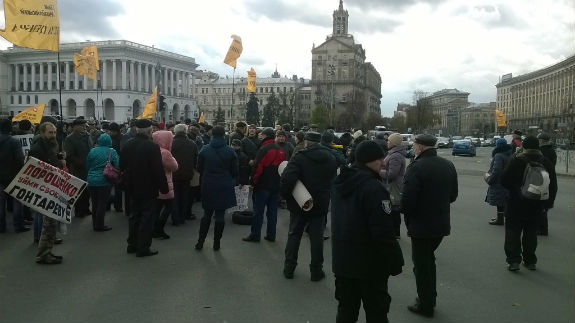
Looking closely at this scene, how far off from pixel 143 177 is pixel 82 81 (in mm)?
127785

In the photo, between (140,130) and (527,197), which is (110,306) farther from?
(527,197)

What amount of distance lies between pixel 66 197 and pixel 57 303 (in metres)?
2.18

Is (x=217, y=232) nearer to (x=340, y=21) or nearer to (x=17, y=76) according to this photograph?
(x=340, y=21)

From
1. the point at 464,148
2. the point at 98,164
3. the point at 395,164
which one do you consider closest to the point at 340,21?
the point at 464,148

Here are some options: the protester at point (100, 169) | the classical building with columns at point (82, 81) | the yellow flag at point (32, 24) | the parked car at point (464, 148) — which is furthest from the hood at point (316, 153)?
the classical building with columns at point (82, 81)

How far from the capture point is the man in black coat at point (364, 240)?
395cm

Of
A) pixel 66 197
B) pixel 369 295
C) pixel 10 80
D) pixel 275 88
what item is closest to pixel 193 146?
pixel 66 197

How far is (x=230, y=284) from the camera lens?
6242mm

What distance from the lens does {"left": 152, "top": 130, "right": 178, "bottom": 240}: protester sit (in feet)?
27.1

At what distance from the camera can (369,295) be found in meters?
4.09

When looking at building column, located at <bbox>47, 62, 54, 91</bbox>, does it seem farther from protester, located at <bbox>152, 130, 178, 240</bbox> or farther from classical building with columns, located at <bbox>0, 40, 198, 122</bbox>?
protester, located at <bbox>152, 130, 178, 240</bbox>

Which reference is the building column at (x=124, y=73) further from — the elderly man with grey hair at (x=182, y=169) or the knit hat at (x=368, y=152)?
the knit hat at (x=368, y=152)

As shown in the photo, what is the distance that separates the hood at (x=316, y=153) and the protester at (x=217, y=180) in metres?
1.78

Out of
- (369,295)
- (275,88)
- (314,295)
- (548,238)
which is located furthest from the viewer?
(275,88)
